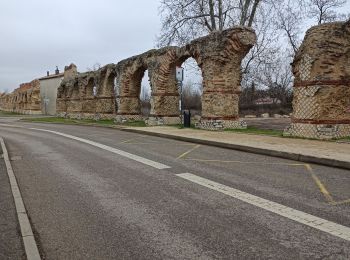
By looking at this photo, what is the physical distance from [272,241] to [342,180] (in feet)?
14.2

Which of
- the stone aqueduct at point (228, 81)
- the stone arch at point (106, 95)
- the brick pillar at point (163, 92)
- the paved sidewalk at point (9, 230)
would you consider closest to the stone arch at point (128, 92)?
the stone aqueduct at point (228, 81)

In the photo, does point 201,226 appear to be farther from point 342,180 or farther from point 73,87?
point 73,87

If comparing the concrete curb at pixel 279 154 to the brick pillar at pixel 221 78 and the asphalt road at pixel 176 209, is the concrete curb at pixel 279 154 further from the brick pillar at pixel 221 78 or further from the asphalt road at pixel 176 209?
the brick pillar at pixel 221 78

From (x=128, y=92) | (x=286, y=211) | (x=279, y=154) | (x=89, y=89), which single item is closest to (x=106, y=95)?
(x=128, y=92)

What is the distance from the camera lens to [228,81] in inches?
883

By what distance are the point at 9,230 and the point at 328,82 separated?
13.3 m

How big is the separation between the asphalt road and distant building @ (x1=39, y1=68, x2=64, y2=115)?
5951 centimetres

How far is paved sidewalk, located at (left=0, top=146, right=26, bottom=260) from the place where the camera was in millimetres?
4418

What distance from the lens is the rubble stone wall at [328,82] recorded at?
1555 cm

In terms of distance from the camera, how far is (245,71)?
125ft

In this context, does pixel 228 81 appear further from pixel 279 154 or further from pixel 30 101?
pixel 30 101

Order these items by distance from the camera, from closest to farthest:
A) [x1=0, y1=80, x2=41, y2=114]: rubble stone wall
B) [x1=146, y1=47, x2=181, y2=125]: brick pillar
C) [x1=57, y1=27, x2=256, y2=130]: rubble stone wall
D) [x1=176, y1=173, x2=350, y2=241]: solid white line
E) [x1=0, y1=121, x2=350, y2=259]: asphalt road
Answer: [x1=0, y1=121, x2=350, y2=259]: asphalt road, [x1=176, y1=173, x2=350, y2=241]: solid white line, [x1=57, y1=27, x2=256, y2=130]: rubble stone wall, [x1=146, y1=47, x2=181, y2=125]: brick pillar, [x1=0, y1=80, x2=41, y2=114]: rubble stone wall

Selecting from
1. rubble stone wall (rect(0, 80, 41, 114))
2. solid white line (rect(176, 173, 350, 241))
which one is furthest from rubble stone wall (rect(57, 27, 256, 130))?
rubble stone wall (rect(0, 80, 41, 114))

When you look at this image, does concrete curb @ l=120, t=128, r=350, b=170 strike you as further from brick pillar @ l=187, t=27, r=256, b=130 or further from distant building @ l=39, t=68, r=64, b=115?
distant building @ l=39, t=68, r=64, b=115
